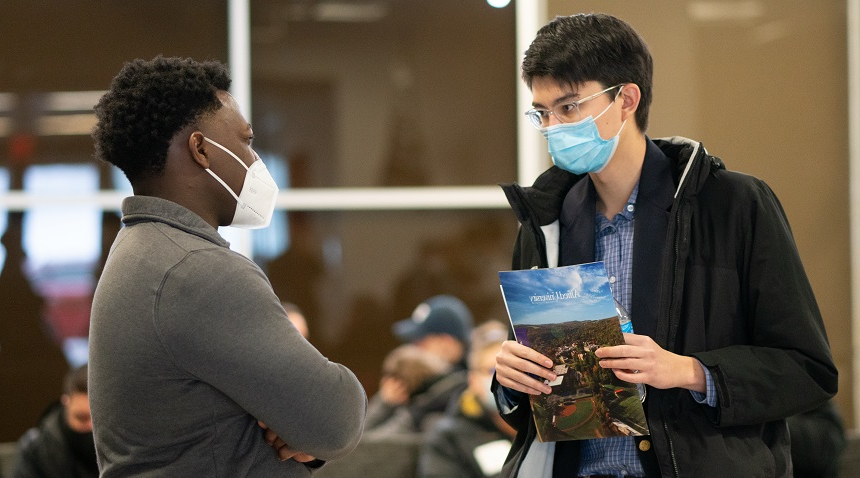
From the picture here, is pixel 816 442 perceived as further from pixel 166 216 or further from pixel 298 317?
pixel 166 216

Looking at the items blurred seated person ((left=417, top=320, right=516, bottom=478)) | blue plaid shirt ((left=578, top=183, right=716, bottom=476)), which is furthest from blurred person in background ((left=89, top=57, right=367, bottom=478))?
blurred seated person ((left=417, top=320, right=516, bottom=478))

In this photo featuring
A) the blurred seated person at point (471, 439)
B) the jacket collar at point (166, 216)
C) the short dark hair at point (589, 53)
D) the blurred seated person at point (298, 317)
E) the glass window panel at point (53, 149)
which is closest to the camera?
the jacket collar at point (166, 216)

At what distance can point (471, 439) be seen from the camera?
15.3ft

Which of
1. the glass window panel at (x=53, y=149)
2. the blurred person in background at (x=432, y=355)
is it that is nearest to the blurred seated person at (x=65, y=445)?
the glass window panel at (x=53, y=149)

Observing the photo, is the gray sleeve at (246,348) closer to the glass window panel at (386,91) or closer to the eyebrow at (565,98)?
the eyebrow at (565,98)

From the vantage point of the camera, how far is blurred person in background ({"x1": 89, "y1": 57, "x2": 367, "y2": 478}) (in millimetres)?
1709

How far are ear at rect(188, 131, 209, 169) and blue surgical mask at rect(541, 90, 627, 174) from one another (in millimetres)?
864

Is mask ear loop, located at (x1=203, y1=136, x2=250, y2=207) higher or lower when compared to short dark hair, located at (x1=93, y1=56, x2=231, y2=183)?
lower

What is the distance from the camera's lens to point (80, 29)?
18.5 ft

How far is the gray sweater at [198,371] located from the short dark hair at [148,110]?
0.19m

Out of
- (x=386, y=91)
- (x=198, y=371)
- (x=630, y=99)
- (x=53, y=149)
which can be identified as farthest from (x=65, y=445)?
(x=630, y=99)

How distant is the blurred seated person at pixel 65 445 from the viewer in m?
4.40

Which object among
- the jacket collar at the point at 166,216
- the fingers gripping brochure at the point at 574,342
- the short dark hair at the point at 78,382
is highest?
the jacket collar at the point at 166,216

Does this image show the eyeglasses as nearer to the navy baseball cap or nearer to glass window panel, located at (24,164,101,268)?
the navy baseball cap
